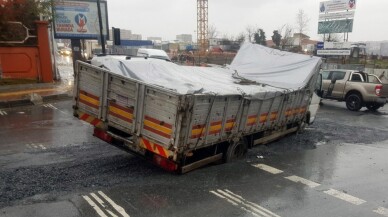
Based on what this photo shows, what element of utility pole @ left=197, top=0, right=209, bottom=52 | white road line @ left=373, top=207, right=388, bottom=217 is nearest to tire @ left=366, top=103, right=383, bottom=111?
white road line @ left=373, top=207, right=388, bottom=217

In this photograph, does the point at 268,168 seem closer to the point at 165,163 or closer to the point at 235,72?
the point at 165,163

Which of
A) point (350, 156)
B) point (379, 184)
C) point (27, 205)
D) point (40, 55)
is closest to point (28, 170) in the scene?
point (27, 205)

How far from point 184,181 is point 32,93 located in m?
11.2

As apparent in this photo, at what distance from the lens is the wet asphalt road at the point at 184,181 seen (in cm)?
559

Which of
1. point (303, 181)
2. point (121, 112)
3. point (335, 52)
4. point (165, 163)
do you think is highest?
point (335, 52)

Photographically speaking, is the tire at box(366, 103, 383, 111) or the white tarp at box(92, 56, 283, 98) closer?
the white tarp at box(92, 56, 283, 98)

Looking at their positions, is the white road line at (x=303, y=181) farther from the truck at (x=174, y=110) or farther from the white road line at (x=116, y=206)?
the white road line at (x=116, y=206)

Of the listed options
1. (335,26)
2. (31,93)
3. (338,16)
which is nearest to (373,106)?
(31,93)

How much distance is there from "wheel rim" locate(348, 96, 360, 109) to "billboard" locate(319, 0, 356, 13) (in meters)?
23.9

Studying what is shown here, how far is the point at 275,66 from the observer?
1082 centimetres

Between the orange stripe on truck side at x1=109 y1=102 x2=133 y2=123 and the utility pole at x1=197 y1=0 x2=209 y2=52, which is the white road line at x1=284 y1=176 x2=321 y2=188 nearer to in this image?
the orange stripe on truck side at x1=109 y1=102 x2=133 y2=123

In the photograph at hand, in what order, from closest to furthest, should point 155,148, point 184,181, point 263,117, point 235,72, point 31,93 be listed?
point 155,148 → point 184,181 → point 263,117 → point 235,72 → point 31,93

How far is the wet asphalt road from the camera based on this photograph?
5.59 meters

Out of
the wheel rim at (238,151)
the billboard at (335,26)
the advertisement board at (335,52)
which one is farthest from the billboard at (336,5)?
the wheel rim at (238,151)
